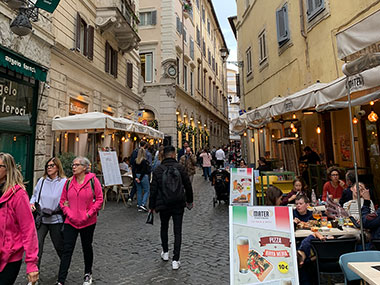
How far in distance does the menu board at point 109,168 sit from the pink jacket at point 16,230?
6303mm

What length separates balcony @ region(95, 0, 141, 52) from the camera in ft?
40.0

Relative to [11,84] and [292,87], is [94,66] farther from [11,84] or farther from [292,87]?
[292,87]

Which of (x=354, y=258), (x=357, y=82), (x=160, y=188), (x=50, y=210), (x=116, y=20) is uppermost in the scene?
(x=116, y=20)

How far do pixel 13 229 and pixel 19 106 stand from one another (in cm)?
668

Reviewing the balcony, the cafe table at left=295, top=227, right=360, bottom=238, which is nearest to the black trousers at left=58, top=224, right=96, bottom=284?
the cafe table at left=295, top=227, right=360, bottom=238

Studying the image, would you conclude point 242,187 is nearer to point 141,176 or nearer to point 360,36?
point 141,176

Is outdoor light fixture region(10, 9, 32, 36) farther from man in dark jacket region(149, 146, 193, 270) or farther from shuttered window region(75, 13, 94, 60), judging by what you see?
man in dark jacket region(149, 146, 193, 270)

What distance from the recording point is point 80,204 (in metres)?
3.60

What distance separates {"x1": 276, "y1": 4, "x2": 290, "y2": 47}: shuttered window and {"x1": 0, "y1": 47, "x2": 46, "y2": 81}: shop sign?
9638mm

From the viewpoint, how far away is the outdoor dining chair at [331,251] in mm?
2879

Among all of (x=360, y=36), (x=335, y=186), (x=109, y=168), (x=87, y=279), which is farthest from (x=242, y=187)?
(x=360, y=36)

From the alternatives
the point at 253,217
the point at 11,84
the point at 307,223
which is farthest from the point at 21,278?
the point at 11,84

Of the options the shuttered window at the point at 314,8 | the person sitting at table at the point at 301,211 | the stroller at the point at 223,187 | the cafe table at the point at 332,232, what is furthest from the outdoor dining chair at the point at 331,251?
the shuttered window at the point at 314,8

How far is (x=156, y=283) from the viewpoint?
358 cm
